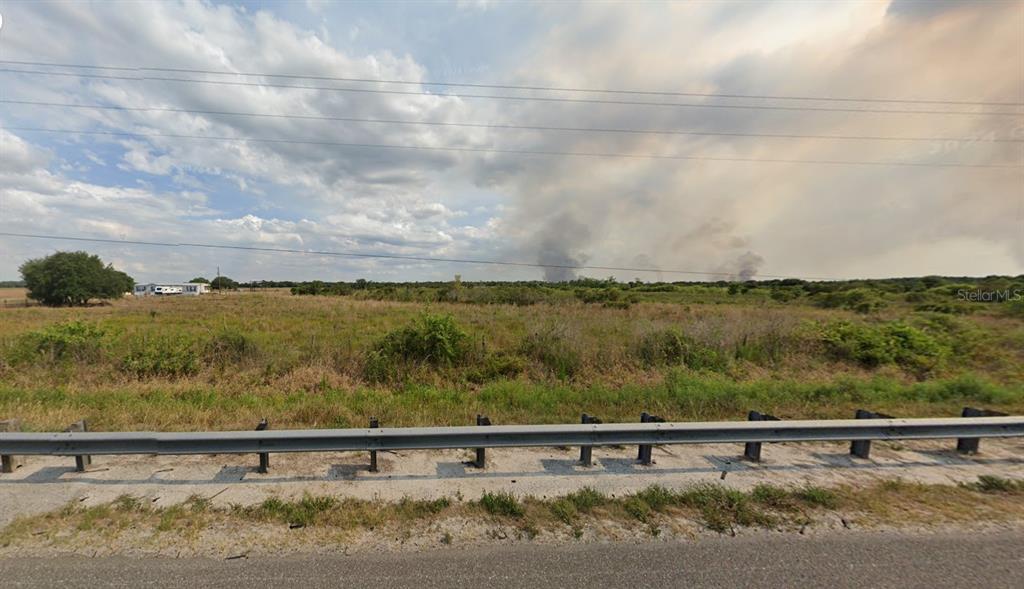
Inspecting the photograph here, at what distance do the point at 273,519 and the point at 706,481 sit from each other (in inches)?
166

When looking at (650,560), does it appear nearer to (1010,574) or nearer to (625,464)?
(625,464)

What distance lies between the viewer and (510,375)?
8.80 m

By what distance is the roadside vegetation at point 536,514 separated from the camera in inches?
125

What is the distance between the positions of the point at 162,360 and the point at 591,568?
985 cm

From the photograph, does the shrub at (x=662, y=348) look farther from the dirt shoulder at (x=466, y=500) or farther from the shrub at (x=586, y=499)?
the shrub at (x=586, y=499)

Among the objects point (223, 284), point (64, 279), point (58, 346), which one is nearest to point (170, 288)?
point (223, 284)

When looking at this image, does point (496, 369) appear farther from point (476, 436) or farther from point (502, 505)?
point (502, 505)

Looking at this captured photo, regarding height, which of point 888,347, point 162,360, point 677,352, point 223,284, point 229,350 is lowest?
point 162,360

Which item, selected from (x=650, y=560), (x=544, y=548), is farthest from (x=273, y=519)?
(x=650, y=560)

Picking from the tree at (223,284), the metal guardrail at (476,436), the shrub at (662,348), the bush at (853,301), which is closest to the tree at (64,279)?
the tree at (223,284)

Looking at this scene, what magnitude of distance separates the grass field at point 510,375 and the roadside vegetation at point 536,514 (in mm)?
2048

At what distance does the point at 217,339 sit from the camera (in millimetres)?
9414

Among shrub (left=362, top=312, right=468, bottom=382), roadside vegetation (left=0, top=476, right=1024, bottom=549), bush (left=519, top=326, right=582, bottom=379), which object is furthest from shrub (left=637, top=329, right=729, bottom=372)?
roadside vegetation (left=0, top=476, right=1024, bottom=549)

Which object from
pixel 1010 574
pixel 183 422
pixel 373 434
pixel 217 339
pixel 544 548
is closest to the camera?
pixel 1010 574
